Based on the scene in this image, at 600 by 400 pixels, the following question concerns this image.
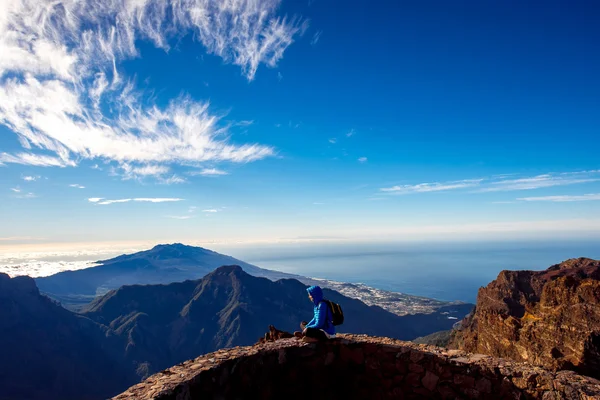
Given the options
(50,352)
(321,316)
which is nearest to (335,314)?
(321,316)

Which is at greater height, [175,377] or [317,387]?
[175,377]

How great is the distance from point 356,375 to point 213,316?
392 feet

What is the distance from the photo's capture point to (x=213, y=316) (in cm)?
11775

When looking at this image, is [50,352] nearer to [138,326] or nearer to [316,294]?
[138,326]

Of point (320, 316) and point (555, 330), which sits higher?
point (320, 316)

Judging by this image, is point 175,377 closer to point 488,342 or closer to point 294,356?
point 294,356

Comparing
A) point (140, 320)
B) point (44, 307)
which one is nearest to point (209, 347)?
point (140, 320)

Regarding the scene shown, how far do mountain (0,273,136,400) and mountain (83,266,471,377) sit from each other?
21.6 feet

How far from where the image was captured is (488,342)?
76.9 ft

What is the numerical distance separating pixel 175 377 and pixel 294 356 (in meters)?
2.64

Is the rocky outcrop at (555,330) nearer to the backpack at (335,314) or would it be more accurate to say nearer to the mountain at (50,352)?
the backpack at (335,314)

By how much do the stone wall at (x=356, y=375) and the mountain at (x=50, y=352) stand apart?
87.8 meters

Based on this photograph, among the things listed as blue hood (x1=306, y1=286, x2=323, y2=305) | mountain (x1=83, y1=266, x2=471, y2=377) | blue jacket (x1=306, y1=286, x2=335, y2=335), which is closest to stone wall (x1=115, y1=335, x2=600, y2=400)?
blue jacket (x1=306, y1=286, x2=335, y2=335)

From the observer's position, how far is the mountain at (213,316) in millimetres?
102125
